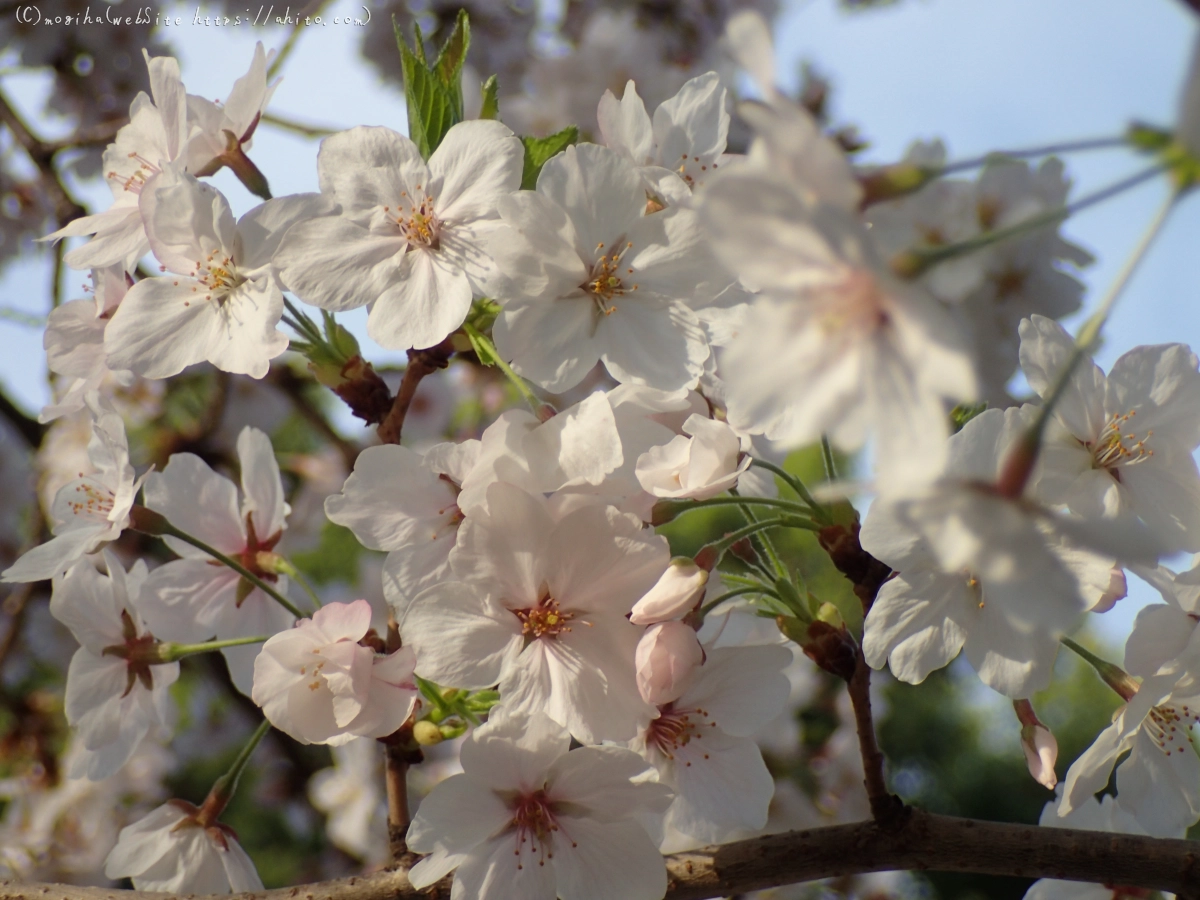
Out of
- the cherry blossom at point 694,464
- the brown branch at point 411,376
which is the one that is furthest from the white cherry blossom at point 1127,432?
the brown branch at point 411,376

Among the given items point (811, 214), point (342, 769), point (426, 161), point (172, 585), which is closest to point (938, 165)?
point (811, 214)

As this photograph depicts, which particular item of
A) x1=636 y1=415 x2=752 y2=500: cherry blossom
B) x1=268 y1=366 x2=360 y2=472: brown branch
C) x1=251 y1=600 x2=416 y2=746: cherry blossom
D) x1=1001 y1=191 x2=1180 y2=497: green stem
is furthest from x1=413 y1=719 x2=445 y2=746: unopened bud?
x1=268 y1=366 x2=360 y2=472: brown branch

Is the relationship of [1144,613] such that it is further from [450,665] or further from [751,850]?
[450,665]

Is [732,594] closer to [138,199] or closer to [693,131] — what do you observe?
[693,131]

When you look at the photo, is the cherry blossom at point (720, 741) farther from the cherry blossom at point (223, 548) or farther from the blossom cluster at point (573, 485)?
the cherry blossom at point (223, 548)

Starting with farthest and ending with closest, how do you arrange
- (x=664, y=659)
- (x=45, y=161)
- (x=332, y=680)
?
(x=45, y=161) < (x=332, y=680) < (x=664, y=659)

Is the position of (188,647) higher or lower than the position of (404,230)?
lower

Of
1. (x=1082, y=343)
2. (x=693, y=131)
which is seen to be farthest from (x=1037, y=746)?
(x=693, y=131)
